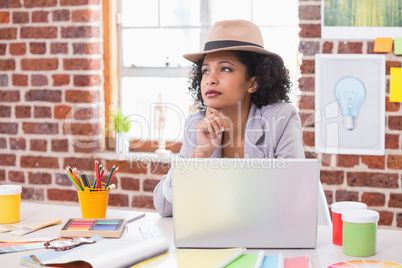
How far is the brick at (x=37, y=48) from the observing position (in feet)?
9.46

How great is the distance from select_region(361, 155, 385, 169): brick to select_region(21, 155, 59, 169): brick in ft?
5.60

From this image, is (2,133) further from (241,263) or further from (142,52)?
(241,263)

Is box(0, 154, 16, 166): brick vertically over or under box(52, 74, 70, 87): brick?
under

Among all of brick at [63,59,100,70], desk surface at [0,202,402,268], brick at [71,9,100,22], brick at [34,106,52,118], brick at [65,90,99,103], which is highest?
brick at [71,9,100,22]

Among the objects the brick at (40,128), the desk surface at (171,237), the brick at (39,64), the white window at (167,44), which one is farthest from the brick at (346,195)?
the brick at (39,64)

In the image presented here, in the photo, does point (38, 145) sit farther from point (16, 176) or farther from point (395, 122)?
point (395, 122)

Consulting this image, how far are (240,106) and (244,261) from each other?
1.02 metres

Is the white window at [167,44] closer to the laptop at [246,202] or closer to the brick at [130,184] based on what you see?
the brick at [130,184]

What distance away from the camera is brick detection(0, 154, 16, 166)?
300cm

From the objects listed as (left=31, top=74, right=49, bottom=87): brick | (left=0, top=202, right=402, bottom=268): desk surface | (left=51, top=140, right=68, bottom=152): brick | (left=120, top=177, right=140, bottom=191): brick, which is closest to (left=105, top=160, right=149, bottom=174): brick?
(left=120, top=177, right=140, bottom=191): brick

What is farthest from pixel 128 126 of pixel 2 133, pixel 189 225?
pixel 189 225

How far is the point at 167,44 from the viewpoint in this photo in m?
2.87

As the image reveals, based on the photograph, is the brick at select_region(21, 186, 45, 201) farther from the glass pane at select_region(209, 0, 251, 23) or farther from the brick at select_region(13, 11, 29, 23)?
the glass pane at select_region(209, 0, 251, 23)

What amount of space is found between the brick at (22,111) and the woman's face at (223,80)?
1392mm
